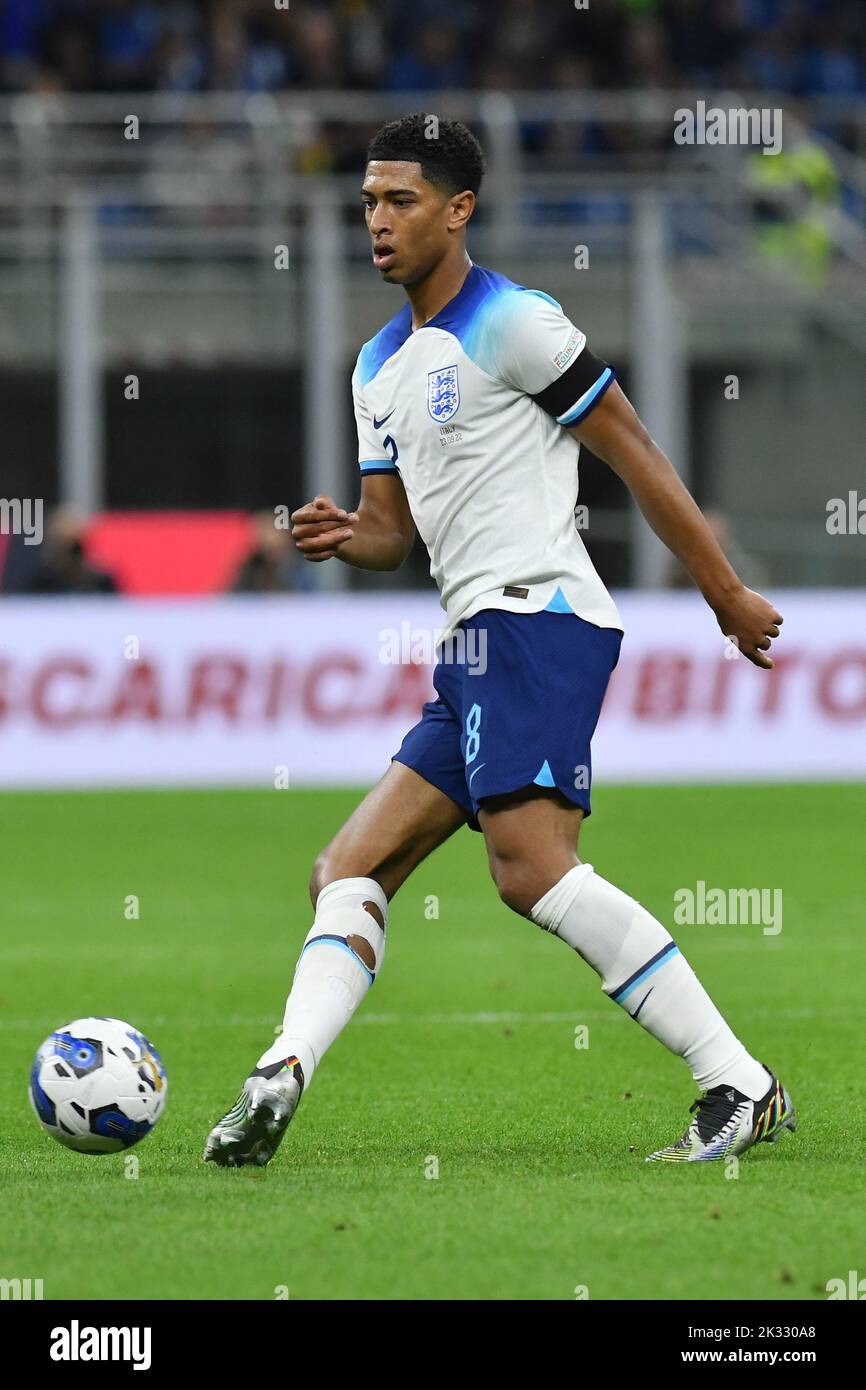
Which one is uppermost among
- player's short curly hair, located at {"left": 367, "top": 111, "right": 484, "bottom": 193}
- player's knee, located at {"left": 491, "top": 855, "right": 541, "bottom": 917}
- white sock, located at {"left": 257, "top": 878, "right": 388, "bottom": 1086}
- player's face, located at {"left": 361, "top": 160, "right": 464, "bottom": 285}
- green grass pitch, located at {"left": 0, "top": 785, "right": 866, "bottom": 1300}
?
player's short curly hair, located at {"left": 367, "top": 111, "right": 484, "bottom": 193}

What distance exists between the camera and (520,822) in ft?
16.8

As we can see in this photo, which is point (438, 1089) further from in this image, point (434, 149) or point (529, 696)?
point (434, 149)

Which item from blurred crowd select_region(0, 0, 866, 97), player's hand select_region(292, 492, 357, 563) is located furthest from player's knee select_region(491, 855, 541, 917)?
blurred crowd select_region(0, 0, 866, 97)

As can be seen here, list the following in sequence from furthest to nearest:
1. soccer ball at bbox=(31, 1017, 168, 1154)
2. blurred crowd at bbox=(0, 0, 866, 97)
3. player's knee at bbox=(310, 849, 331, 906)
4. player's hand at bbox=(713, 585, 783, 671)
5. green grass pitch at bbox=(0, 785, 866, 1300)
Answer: blurred crowd at bbox=(0, 0, 866, 97) → player's knee at bbox=(310, 849, 331, 906) → soccer ball at bbox=(31, 1017, 168, 1154) → player's hand at bbox=(713, 585, 783, 671) → green grass pitch at bbox=(0, 785, 866, 1300)

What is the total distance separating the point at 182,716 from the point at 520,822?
1026cm

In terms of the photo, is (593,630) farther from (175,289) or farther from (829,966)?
(175,289)

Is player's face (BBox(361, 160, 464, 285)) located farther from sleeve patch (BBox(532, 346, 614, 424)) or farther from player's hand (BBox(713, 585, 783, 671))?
player's hand (BBox(713, 585, 783, 671))

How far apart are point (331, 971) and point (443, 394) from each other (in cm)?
133

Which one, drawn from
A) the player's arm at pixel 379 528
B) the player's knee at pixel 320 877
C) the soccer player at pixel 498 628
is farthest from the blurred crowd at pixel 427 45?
the player's knee at pixel 320 877

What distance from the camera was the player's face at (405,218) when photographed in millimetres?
5305

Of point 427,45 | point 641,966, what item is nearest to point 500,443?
point 641,966

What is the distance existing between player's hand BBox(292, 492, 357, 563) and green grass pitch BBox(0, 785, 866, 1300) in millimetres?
1374

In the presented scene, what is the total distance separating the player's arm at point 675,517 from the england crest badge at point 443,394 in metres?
0.29

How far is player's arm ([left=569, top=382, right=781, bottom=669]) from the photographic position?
5102 millimetres
